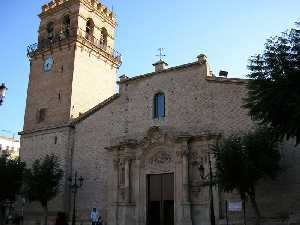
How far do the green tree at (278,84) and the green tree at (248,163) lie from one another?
372 cm

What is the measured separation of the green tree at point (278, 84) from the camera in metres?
17.0

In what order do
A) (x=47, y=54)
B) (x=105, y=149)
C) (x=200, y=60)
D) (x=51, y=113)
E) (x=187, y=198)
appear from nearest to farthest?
(x=187, y=198) < (x=200, y=60) < (x=105, y=149) < (x=51, y=113) < (x=47, y=54)

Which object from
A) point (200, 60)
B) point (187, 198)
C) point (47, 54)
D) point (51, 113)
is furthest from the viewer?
point (47, 54)

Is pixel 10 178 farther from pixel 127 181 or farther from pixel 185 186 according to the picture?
pixel 185 186

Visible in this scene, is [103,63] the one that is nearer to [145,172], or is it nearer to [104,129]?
[104,129]

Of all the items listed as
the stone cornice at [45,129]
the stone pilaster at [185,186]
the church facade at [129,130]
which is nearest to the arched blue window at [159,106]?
the church facade at [129,130]

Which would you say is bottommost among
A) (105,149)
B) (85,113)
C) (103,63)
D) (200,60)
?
(105,149)

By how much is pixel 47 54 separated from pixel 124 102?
997 cm

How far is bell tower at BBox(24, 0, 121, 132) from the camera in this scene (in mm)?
34375

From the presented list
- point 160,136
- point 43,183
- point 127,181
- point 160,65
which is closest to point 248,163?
point 160,136

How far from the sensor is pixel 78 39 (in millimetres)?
35094

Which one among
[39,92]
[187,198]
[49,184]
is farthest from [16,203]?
[187,198]

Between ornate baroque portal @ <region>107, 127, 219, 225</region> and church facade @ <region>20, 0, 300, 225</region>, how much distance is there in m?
0.07

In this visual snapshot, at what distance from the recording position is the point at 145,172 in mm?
28797
